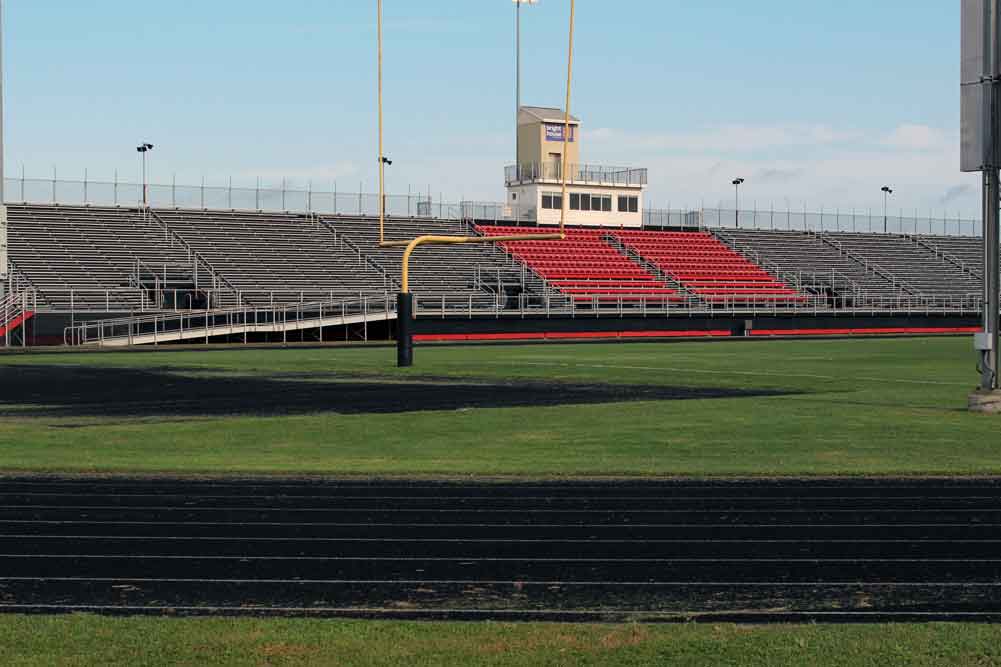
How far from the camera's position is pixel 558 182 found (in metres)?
70.9

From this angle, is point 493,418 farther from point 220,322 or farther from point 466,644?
point 220,322

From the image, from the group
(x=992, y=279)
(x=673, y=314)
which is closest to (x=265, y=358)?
(x=992, y=279)

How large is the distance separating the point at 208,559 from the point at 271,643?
7.61 ft

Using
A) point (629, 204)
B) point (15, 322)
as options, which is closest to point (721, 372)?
point (15, 322)

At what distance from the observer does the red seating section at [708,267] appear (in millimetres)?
63781

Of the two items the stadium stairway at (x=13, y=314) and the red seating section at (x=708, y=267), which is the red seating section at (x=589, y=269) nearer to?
the red seating section at (x=708, y=267)

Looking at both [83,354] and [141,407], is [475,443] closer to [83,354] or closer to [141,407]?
[141,407]

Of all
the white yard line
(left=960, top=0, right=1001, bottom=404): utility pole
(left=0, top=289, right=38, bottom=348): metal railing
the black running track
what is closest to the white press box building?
(left=0, top=289, right=38, bottom=348): metal railing

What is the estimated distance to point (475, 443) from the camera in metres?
15.0

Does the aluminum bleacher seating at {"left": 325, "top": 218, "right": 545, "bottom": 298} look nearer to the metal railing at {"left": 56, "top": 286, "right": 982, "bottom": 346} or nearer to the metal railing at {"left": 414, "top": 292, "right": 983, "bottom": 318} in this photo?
the metal railing at {"left": 414, "top": 292, "right": 983, "bottom": 318}

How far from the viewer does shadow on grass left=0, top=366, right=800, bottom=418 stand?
1948cm

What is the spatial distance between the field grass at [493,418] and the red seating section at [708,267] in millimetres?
31043

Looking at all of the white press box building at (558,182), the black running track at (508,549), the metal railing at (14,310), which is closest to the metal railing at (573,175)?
the white press box building at (558,182)

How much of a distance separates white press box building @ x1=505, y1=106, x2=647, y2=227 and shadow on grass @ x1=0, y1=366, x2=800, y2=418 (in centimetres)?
4364
